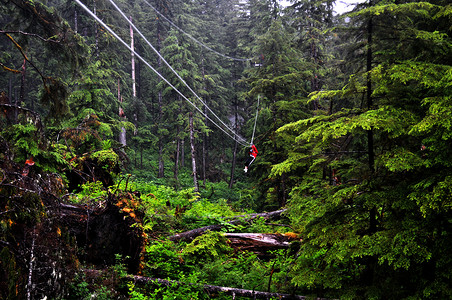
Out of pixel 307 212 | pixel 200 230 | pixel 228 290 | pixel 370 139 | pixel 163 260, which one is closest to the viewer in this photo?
pixel 370 139

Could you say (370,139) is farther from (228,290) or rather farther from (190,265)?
(190,265)

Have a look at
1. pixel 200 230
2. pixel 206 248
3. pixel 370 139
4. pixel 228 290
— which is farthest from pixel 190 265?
pixel 370 139

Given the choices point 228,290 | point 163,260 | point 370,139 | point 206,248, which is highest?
point 370,139

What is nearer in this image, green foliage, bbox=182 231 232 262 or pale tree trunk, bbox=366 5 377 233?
pale tree trunk, bbox=366 5 377 233

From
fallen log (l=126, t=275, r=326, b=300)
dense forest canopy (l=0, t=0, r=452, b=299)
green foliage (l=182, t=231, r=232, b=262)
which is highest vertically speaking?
dense forest canopy (l=0, t=0, r=452, b=299)

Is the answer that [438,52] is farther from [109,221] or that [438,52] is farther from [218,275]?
[109,221]

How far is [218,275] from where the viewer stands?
5.29 m

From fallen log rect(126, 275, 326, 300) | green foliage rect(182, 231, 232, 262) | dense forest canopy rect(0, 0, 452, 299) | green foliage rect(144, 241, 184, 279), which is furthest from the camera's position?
green foliage rect(182, 231, 232, 262)

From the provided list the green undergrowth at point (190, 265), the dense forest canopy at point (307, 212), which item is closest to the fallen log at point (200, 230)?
the dense forest canopy at point (307, 212)

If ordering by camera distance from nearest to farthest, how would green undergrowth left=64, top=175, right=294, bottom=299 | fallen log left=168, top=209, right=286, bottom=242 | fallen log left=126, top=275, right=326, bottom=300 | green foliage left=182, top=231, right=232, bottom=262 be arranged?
fallen log left=126, top=275, right=326, bottom=300 < green undergrowth left=64, top=175, right=294, bottom=299 < green foliage left=182, top=231, right=232, bottom=262 < fallen log left=168, top=209, right=286, bottom=242

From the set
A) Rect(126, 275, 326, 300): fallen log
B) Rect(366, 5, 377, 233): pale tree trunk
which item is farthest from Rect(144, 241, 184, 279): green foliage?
Rect(366, 5, 377, 233): pale tree trunk

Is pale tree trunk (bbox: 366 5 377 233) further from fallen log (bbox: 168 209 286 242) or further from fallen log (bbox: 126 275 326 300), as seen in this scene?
fallen log (bbox: 168 209 286 242)

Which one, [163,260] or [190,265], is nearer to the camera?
[190,265]

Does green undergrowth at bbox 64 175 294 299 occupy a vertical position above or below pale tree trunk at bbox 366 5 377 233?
below
